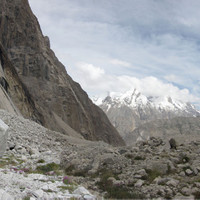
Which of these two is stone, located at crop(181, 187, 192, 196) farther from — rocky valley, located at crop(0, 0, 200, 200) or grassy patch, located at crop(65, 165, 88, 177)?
grassy patch, located at crop(65, 165, 88, 177)

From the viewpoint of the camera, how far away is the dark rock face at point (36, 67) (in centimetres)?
7756

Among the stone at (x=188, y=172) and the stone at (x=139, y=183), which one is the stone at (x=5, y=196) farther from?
the stone at (x=188, y=172)

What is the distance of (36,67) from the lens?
80.2 metres

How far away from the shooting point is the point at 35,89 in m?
77.0

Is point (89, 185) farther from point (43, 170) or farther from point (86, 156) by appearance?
point (86, 156)

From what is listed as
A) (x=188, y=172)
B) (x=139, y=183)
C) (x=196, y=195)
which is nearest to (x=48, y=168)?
(x=139, y=183)

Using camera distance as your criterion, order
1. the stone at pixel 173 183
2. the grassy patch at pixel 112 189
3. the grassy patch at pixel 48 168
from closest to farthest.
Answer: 1. the grassy patch at pixel 112 189
2. the stone at pixel 173 183
3. the grassy patch at pixel 48 168

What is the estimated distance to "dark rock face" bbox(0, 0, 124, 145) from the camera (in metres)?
77.6

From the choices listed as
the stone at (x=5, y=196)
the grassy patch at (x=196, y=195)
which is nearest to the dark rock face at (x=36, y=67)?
the grassy patch at (x=196, y=195)

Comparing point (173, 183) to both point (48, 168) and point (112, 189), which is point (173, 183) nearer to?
point (112, 189)

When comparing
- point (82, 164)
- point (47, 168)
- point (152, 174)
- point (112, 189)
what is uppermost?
point (152, 174)

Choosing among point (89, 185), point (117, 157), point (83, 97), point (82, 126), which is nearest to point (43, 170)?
point (89, 185)

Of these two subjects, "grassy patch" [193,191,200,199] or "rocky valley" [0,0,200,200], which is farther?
"grassy patch" [193,191,200,199]

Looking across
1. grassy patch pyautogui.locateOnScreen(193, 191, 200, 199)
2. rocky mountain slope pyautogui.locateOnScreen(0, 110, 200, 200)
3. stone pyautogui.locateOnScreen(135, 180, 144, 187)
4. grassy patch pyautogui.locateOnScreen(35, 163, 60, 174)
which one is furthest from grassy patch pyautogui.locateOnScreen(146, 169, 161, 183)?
grassy patch pyautogui.locateOnScreen(35, 163, 60, 174)
